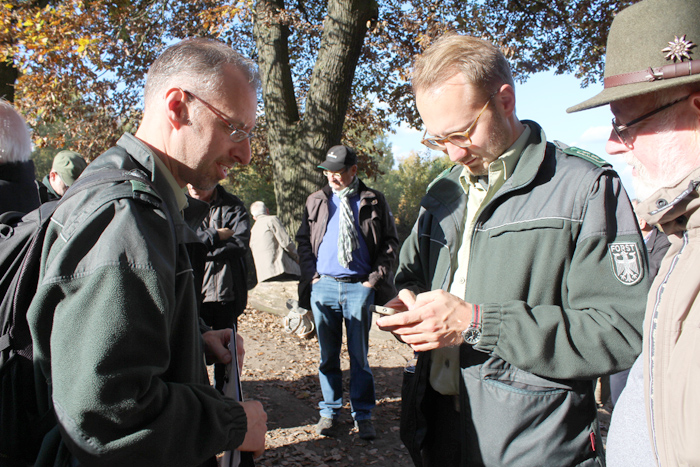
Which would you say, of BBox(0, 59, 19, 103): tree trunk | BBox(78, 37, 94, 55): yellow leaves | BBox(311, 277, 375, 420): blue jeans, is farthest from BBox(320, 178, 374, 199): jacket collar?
BBox(0, 59, 19, 103): tree trunk

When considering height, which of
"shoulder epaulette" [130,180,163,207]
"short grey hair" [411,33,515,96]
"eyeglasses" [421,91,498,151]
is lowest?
"shoulder epaulette" [130,180,163,207]

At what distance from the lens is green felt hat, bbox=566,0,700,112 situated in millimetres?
1392

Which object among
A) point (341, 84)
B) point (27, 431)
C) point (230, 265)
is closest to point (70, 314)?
point (27, 431)

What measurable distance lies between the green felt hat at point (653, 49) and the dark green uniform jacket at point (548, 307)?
43cm

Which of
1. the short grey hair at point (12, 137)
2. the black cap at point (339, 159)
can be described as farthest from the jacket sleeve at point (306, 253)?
the short grey hair at point (12, 137)

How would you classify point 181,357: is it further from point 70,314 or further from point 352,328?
point 352,328

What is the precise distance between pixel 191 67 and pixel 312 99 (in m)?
7.52

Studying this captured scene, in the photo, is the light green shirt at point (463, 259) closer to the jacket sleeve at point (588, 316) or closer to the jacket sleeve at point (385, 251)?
Answer: the jacket sleeve at point (588, 316)

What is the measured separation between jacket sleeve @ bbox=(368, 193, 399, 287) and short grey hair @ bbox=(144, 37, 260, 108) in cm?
324

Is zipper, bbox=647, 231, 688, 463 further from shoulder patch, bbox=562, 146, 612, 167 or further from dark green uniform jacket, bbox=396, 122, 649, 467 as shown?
shoulder patch, bbox=562, 146, 612, 167

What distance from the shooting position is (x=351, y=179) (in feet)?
16.7

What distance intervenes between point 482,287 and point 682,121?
889mm

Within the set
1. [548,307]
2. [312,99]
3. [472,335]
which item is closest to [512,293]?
[548,307]

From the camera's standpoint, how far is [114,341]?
48.8 inches
